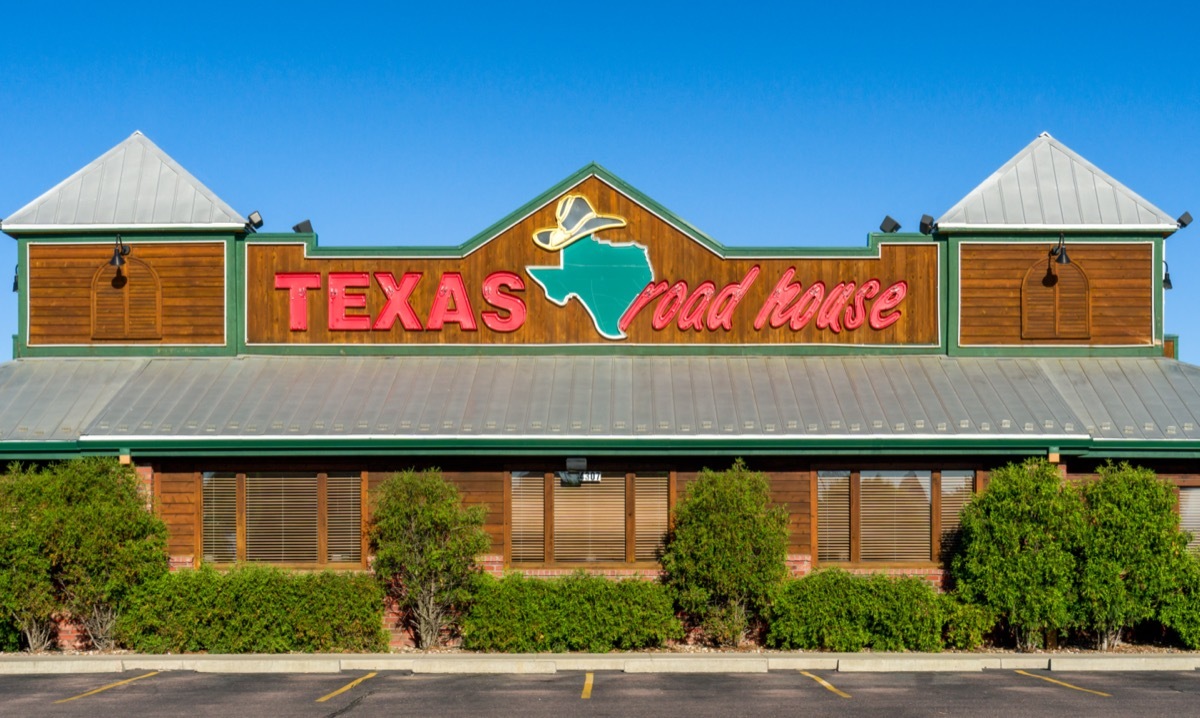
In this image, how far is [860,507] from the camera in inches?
846

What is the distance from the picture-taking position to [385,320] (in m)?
23.7

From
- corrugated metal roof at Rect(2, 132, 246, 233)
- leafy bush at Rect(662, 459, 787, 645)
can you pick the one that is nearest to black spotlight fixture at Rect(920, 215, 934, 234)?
leafy bush at Rect(662, 459, 787, 645)

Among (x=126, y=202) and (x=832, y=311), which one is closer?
(x=832, y=311)

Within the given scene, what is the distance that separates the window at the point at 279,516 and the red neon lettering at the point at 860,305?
9616 mm

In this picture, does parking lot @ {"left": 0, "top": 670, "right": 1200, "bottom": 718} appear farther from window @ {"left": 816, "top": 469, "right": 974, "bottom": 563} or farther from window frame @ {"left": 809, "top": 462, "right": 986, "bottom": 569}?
window @ {"left": 816, "top": 469, "right": 974, "bottom": 563}

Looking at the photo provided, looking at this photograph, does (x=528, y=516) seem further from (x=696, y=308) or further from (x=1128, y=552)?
(x=1128, y=552)

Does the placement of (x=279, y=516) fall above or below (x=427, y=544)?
above

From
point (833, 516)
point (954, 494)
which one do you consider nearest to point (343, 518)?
point (833, 516)

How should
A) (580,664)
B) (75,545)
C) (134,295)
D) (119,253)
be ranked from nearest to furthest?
1. (580,664)
2. (75,545)
3. (119,253)
4. (134,295)

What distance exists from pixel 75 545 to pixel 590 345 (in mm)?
9568

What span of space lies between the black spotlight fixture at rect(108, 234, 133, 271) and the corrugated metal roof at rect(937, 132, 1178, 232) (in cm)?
1556

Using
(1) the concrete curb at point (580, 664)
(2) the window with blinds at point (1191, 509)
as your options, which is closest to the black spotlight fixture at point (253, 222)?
(1) the concrete curb at point (580, 664)

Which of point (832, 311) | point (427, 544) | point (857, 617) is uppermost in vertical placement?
point (832, 311)

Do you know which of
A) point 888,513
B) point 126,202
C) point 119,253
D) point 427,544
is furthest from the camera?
point 126,202
